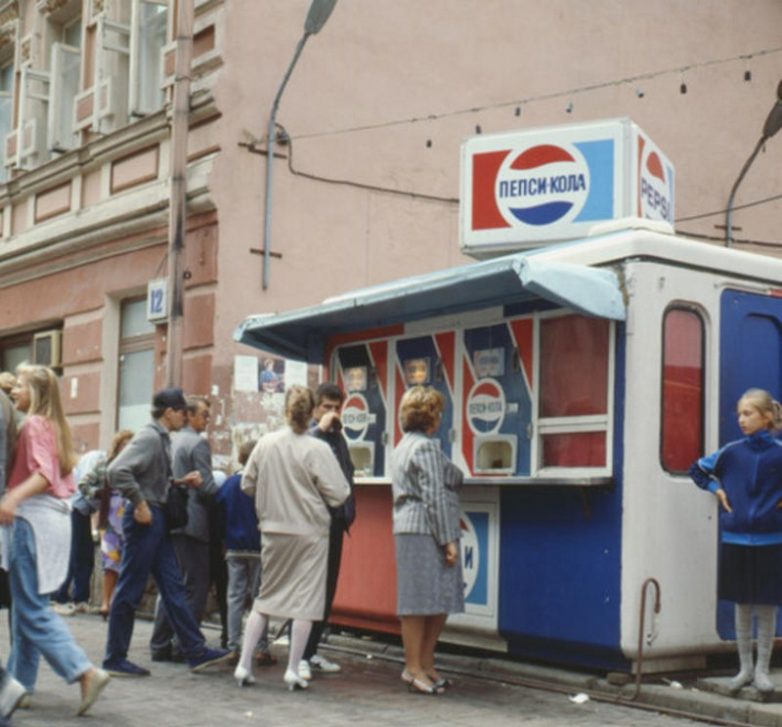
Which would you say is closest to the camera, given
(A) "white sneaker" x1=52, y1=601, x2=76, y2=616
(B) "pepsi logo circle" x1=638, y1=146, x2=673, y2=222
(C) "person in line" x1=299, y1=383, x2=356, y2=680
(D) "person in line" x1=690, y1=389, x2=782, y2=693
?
(D) "person in line" x1=690, y1=389, x2=782, y2=693

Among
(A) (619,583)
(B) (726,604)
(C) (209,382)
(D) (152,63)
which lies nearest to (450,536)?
(A) (619,583)

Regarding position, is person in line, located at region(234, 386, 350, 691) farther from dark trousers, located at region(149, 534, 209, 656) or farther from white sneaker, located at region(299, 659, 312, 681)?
dark trousers, located at region(149, 534, 209, 656)

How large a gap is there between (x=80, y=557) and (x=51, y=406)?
247 inches

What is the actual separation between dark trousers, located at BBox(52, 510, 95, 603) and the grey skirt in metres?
5.93

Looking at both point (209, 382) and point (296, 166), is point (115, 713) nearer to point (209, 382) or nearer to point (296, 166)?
point (209, 382)

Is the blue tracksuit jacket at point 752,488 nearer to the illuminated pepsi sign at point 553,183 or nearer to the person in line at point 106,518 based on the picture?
the illuminated pepsi sign at point 553,183

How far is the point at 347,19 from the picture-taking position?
14.8m

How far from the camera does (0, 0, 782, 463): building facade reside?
13.8 m

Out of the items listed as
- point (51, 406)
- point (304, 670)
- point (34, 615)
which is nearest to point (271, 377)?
point (304, 670)

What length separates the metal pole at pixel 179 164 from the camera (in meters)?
13.6

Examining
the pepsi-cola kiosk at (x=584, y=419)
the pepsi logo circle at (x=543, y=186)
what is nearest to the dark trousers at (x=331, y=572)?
the pepsi-cola kiosk at (x=584, y=419)

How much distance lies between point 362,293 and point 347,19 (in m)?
5.73

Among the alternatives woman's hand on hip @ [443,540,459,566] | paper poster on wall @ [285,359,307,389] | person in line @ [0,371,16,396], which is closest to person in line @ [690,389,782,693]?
woman's hand on hip @ [443,540,459,566]

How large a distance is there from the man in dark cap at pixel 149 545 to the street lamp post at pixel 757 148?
10.3 metres
